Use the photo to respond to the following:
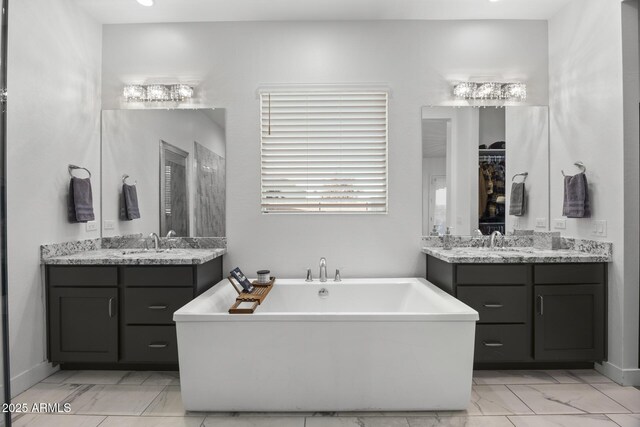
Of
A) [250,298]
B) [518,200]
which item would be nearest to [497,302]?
[518,200]

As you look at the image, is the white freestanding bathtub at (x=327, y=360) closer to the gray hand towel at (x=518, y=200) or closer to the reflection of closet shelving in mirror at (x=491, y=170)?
the reflection of closet shelving in mirror at (x=491, y=170)

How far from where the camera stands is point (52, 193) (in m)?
2.71

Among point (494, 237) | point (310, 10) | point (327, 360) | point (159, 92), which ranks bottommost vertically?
point (327, 360)

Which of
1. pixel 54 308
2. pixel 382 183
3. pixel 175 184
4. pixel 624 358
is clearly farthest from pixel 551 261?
pixel 54 308

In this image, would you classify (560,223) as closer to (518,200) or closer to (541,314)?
(518,200)

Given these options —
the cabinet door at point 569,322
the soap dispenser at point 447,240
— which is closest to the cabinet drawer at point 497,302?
Result: the cabinet door at point 569,322

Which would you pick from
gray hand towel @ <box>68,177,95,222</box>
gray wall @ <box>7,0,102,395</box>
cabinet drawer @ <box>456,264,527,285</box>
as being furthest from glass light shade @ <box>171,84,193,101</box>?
cabinet drawer @ <box>456,264,527,285</box>

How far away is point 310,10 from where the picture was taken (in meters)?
3.05

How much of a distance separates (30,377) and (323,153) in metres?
2.60

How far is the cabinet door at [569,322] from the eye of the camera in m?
2.62

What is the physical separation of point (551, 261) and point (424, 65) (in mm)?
1818

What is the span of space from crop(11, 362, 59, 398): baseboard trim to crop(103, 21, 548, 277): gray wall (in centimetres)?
143

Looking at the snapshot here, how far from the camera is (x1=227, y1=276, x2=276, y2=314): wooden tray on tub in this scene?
220 cm

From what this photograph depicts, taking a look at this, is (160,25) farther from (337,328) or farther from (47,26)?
(337,328)
